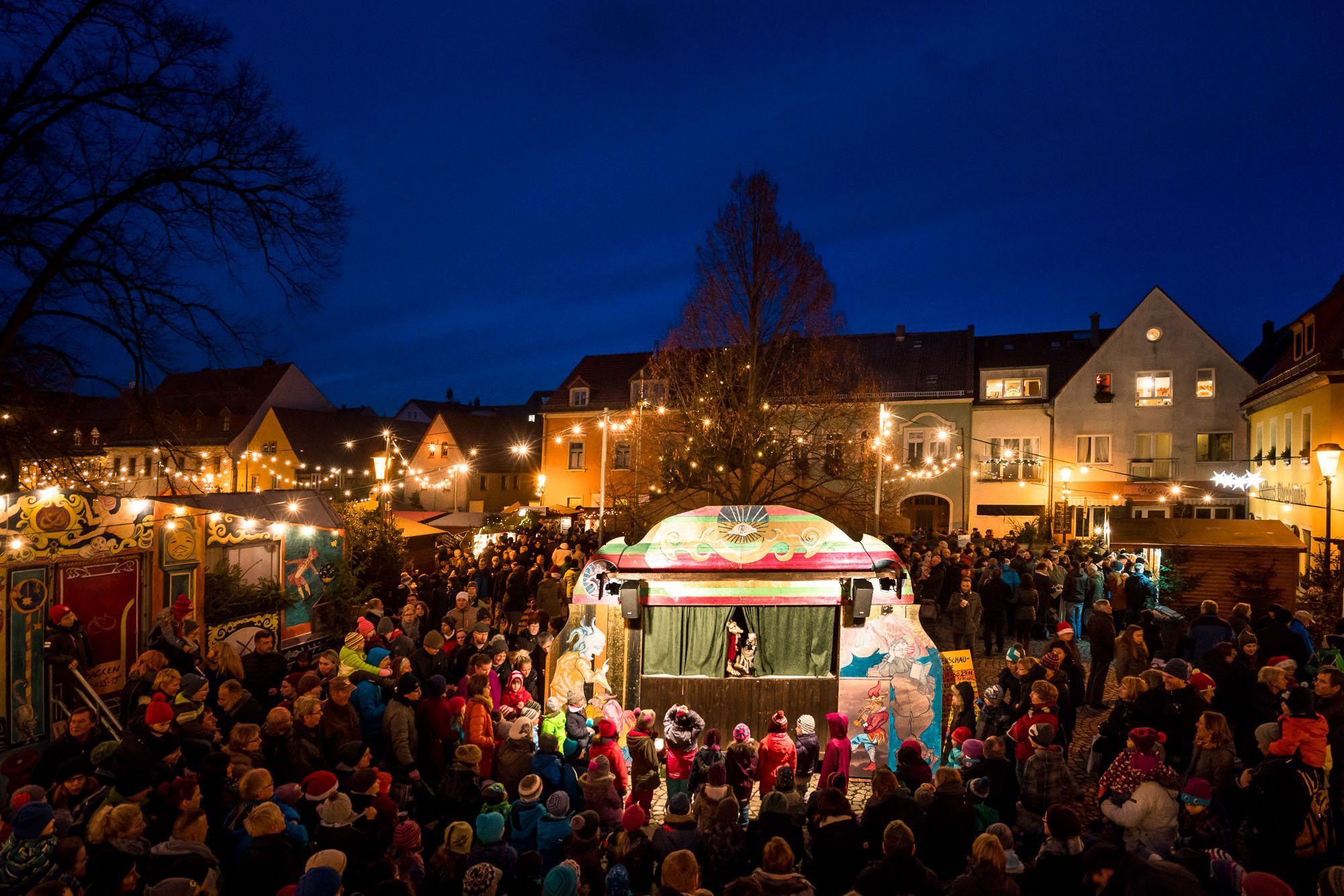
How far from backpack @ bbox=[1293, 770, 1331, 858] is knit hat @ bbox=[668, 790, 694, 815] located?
403 cm

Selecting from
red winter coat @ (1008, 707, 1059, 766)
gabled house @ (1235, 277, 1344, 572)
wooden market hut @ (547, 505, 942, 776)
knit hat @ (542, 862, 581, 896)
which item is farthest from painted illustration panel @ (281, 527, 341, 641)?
gabled house @ (1235, 277, 1344, 572)

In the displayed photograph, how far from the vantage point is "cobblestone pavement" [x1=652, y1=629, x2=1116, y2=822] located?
7434mm

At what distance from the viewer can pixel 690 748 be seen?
6930 mm

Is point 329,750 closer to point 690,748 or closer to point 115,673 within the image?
point 690,748

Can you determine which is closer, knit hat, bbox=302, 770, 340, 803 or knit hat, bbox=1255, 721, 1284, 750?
knit hat, bbox=302, 770, 340, 803

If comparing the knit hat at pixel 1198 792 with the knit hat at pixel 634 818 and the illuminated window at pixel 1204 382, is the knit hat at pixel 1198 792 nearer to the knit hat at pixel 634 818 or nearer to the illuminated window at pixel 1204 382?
the knit hat at pixel 634 818

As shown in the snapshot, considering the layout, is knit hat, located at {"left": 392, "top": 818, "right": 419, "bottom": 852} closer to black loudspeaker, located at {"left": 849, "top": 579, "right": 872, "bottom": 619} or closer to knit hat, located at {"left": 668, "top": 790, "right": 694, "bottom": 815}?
knit hat, located at {"left": 668, "top": 790, "right": 694, "bottom": 815}

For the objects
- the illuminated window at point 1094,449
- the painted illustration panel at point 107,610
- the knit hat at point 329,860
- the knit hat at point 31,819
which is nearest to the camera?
the knit hat at point 329,860

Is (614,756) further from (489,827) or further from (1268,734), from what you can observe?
(1268,734)

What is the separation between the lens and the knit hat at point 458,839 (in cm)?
461

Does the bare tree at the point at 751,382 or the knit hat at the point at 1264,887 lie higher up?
the bare tree at the point at 751,382

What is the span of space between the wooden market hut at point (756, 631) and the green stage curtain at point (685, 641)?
0.02 m

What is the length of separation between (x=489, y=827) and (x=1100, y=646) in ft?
27.6

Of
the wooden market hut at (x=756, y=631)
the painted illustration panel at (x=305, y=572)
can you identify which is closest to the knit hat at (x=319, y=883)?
the wooden market hut at (x=756, y=631)
